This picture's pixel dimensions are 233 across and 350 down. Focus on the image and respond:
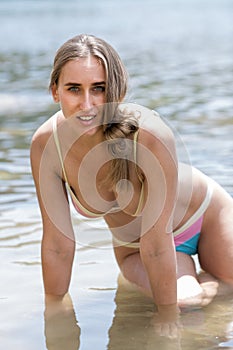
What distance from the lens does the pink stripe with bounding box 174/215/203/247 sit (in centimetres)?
418

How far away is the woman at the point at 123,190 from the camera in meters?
3.47

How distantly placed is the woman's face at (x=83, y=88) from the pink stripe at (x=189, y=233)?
95cm

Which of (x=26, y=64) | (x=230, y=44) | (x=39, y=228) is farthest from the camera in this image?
(x=230, y=44)

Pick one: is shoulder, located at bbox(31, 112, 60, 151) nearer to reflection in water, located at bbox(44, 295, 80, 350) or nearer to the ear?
the ear

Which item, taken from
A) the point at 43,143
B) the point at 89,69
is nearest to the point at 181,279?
the point at 43,143

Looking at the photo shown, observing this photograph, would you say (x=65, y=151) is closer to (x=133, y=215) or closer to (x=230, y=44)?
(x=133, y=215)

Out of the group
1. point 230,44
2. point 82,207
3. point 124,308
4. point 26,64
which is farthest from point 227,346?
point 230,44

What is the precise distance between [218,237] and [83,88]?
121 centimetres

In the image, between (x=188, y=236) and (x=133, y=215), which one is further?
(x=188, y=236)

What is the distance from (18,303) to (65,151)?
850mm

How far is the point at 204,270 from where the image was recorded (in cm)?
435

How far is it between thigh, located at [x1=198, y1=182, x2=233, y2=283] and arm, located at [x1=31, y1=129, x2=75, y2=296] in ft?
2.40

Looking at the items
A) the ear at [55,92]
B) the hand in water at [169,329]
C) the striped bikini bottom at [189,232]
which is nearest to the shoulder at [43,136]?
the ear at [55,92]

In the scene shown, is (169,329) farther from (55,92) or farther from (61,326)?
(55,92)
